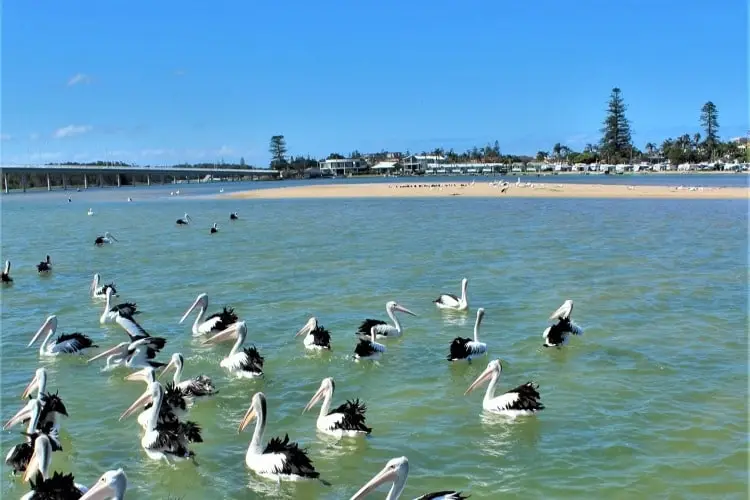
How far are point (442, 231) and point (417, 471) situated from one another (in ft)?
65.8

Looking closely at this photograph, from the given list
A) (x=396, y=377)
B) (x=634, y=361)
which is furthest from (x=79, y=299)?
(x=634, y=361)

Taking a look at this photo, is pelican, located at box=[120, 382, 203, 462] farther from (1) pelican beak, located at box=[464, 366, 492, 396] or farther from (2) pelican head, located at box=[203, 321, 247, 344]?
(1) pelican beak, located at box=[464, 366, 492, 396]

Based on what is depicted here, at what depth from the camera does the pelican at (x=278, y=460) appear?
5.71 m

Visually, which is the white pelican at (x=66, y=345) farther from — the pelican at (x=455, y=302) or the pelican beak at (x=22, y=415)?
the pelican at (x=455, y=302)

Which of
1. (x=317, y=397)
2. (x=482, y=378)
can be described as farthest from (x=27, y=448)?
(x=482, y=378)

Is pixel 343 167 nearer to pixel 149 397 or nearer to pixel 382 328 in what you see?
pixel 382 328

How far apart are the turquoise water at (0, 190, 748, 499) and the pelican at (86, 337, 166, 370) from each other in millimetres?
309

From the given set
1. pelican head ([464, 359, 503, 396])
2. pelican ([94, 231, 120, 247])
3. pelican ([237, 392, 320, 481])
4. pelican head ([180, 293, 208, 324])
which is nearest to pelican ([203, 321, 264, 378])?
pelican ([237, 392, 320, 481])

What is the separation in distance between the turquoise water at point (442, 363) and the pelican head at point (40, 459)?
50 centimetres

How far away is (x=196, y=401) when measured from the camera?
24.8 feet

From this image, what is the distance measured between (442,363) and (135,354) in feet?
12.7

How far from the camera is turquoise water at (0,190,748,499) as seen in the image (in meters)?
6.04

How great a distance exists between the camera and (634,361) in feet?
29.4

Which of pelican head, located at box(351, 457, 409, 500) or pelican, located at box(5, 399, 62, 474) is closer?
pelican head, located at box(351, 457, 409, 500)
